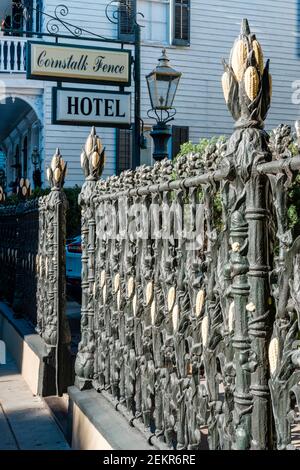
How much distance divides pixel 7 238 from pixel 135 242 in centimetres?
621

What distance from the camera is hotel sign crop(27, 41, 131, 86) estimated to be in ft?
30.8

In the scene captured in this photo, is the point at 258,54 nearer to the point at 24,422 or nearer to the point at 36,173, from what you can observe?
the point at 24,422

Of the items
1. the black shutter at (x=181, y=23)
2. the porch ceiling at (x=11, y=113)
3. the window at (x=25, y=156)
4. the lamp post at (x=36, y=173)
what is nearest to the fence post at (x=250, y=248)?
the lamp post at (x=36, y=173)

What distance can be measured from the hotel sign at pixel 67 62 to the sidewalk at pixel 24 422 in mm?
5136

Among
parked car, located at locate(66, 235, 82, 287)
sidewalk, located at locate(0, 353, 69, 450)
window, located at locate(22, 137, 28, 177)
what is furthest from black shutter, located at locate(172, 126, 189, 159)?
sidewalk, located at locate(0, 353, 69, 450)

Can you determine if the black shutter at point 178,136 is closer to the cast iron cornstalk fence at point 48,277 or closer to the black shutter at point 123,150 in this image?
the black shutter at point 123,150

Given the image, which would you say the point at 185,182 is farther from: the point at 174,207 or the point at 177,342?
the point at 177,342

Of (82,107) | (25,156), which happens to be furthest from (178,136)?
(82,107)

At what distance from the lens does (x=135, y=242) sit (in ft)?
11.3

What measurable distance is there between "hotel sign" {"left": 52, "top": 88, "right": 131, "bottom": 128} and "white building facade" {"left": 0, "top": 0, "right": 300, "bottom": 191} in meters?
8.37

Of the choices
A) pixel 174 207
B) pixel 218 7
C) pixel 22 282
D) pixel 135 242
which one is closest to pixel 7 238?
pixel 22 282

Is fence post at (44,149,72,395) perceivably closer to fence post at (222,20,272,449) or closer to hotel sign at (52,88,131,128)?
hotel sign at (52,88,131,128)

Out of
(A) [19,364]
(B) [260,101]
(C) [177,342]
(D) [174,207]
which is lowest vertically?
(A) [19,364]

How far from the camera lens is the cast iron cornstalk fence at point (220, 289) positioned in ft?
6.50
